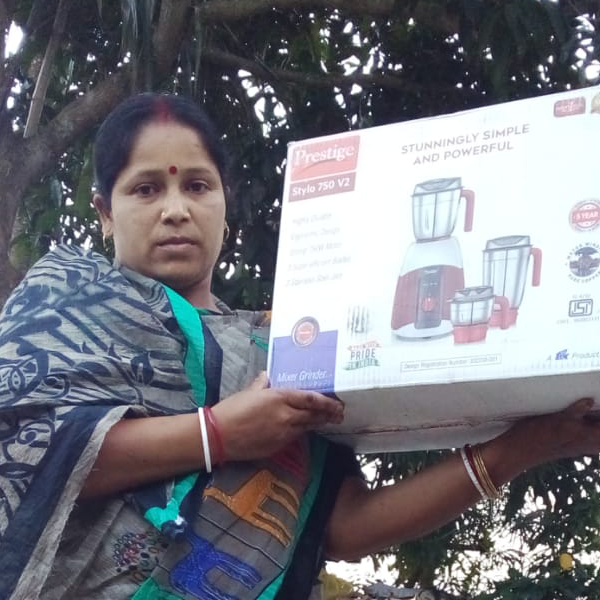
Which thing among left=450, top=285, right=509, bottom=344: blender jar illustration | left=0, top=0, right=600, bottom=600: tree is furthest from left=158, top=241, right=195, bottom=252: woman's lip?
left=0, top=0, right=600, bottom=600: tree

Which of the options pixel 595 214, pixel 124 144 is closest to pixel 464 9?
pixel 124 144

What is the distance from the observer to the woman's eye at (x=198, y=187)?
5.82 feet

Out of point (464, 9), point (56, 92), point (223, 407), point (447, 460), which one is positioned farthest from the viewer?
point (56, 92)

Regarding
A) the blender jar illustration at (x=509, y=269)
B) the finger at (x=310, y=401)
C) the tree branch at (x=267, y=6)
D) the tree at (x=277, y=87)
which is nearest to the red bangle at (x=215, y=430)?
the finger at (x=310, y=401)

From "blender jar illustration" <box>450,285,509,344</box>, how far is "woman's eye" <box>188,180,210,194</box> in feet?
1.69

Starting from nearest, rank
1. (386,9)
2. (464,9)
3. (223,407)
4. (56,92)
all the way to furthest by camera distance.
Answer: (223,407) < (464,9) < (386,9) < (56,92)

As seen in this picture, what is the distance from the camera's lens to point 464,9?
361cm

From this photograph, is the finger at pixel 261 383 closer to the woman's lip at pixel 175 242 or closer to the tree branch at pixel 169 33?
the woman's lip at pixel 175 242

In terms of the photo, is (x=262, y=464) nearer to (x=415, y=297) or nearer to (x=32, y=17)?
(x=415, y=297)

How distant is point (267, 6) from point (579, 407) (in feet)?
9.10

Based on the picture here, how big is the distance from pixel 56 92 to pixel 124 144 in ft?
8.99

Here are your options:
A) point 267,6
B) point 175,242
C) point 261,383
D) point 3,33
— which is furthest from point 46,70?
point 261,383

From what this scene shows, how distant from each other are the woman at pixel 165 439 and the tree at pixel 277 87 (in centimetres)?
183

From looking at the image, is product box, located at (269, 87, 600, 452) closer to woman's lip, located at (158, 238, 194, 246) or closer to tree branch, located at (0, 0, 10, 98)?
woman's lip, located at (158, 238, 194, 246)
